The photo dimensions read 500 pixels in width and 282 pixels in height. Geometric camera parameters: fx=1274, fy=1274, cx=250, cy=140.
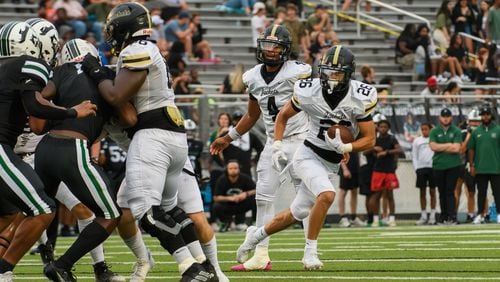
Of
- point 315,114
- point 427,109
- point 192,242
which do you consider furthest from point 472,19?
point 192,242

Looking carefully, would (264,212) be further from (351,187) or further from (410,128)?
(410,128)

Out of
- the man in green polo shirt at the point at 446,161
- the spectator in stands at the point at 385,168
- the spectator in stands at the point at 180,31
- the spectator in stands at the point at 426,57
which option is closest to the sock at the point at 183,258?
the spectator in stands at the point at 385,168

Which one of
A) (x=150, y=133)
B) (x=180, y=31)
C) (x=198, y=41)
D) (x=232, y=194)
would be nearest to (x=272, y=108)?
(x=150, y=133)

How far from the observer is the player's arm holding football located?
1000 centimetres

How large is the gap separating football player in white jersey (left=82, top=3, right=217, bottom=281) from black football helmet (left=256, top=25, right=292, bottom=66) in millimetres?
2303

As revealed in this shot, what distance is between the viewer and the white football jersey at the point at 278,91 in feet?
33.4

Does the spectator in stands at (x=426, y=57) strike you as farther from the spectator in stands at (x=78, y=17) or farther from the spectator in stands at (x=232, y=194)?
the spectator in stands at (x=232, y=194)

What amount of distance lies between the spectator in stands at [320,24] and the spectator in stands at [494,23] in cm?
288

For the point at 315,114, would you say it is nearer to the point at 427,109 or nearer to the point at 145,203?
the point at 145,203

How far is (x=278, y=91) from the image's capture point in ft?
33.5

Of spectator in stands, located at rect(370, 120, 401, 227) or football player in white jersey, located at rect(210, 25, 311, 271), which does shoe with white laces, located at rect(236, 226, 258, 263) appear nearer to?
football player in white jersey, located at rect(210, 25, 311, 271)

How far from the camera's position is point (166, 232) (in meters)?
7.74

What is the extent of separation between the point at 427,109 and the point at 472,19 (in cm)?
527

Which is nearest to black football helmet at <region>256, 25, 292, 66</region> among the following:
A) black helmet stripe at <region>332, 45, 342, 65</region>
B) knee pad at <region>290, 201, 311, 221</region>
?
black helmet stripe at <region>332, 45, 342, 65</region>
